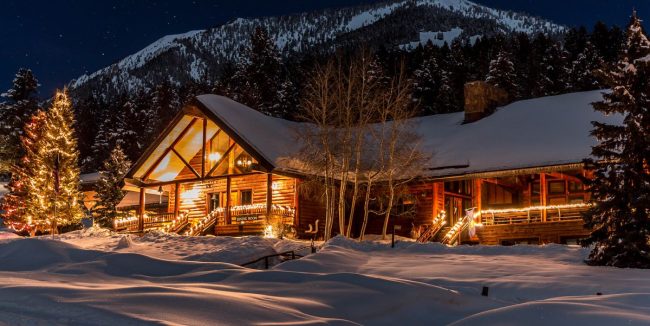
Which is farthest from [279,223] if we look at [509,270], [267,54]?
[267,54]

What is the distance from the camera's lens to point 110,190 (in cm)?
4478

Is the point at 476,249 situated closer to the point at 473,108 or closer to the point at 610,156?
the point at 610,156

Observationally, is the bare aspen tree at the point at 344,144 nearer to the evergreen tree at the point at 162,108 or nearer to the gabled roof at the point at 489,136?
the gabled roof at the point at 489,136

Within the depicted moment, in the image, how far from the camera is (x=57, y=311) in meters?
→ 7.68

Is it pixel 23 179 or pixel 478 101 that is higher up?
pixel 478 101

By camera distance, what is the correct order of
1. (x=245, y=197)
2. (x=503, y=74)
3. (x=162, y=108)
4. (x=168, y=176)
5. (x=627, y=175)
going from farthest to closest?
(x=162, y=108)
(x=503, y=74)
(x=168, y=176)
(x=245, y=197)
(x=627, y=175)

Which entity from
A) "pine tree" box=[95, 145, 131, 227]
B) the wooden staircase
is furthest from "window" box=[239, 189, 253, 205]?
"pine tree" box=[95, 145, 131, 227]

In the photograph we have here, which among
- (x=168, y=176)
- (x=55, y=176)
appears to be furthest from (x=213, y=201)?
(x=55, y=176)

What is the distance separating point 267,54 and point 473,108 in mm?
44921

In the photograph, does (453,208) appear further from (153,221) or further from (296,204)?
(153,221)

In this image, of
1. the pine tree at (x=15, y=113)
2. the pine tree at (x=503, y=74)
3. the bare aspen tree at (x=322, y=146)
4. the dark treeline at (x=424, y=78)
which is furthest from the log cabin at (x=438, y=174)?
the pine tree at (x=15, y=113)

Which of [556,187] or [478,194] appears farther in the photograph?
[556,187]

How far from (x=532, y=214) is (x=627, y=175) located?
402 inches

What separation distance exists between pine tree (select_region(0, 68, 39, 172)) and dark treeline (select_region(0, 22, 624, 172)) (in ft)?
33.3
